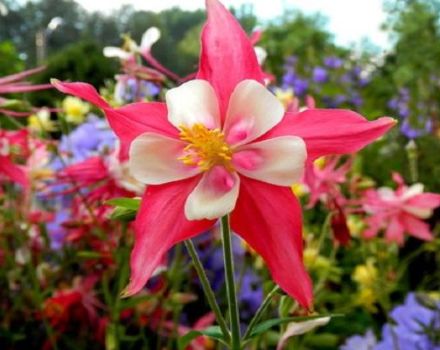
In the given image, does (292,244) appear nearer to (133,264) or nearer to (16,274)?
(133,264)

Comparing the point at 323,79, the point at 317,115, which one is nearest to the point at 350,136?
the point at 317,115

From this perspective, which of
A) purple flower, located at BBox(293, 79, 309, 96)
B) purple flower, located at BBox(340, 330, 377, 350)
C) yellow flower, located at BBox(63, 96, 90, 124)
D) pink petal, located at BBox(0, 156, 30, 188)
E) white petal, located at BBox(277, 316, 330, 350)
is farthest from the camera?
purple flower, located at BBox(293, 79, 309, 96)

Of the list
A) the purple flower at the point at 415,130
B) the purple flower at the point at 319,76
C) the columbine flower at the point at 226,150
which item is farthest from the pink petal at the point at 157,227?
the purple flower at the point at 319,76

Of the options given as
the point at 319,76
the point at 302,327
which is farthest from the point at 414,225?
the point at 319,76

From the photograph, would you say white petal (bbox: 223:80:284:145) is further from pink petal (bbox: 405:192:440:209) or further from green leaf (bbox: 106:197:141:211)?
pink petal (bbox: 405:192:440:209)

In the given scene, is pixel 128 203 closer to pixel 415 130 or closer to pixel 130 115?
pixel 130 115

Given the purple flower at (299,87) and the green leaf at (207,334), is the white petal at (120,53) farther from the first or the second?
the purple flower at (299,87)

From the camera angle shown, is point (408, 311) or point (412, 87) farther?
point (412, 87)

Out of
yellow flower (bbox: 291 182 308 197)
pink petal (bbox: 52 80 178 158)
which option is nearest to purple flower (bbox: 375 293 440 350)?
yellow flower (bbox: 291 182 308 197)
